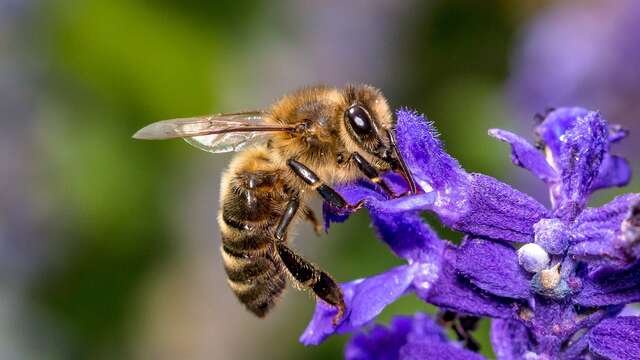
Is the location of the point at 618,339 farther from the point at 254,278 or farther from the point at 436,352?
the point at 254,278

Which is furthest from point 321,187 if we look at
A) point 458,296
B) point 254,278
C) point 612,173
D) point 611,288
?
point 611,288

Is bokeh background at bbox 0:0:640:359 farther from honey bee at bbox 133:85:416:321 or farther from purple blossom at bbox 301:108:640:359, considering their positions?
purple blossom at bbox 301:108:640:359

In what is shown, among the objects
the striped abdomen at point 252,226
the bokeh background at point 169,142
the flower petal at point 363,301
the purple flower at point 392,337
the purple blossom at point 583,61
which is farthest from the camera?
the purple blossom at point 583,61

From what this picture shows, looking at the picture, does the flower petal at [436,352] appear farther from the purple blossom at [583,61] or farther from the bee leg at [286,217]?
the purple blossom at [583,61]

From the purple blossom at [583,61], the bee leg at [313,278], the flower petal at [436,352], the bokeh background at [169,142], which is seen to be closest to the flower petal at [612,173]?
the flower petal at [436,352]

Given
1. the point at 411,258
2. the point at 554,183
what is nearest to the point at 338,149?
the point at 411,258
